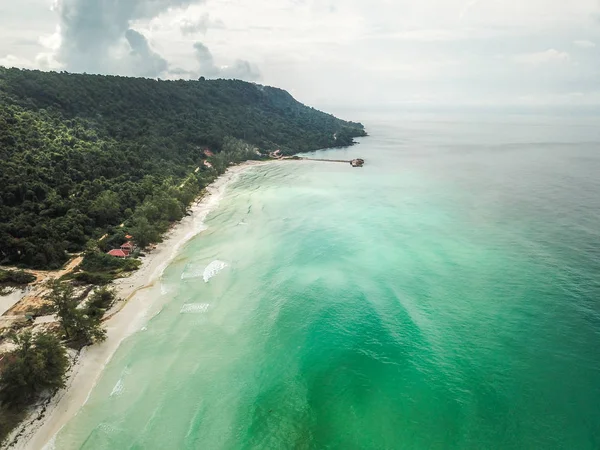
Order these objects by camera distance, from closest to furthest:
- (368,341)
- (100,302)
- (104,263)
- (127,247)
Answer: (368,341) < (100,302) < (104,263) < (127,247)

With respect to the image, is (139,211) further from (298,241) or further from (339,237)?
(339,237)

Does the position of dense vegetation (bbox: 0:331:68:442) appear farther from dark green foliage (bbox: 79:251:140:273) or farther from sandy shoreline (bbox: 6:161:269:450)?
dark green foliage (bbox: 79:251:140:273)

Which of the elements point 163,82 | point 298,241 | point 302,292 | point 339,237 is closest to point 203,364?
point 302,292

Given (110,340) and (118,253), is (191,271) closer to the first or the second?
(118,253)

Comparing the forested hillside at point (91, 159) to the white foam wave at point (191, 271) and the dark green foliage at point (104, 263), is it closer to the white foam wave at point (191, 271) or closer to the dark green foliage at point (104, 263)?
the dark green foliage at point (104, 263)

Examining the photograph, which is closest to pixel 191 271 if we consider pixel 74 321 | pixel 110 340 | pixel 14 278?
pixel 110 340

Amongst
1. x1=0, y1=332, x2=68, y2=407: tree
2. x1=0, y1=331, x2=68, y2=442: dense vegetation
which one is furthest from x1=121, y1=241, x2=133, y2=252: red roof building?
x1=0, y1=331, x2=68, y2=442: dense vegetation
